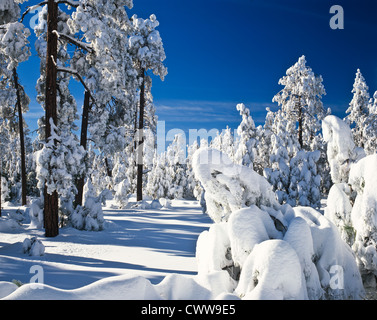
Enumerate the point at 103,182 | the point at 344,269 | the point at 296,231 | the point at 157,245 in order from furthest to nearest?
the point at 103,182 → the point at 157,245 → the point at 344,269 → the point at 296,231

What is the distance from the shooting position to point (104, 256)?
7812 millimetres

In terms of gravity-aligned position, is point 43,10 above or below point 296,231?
above

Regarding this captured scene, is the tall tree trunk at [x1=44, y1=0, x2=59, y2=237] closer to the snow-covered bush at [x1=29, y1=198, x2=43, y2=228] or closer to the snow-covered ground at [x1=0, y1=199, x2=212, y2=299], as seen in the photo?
the snow-covered ground at [x1=0, y1=199, x2=212, y2=299]

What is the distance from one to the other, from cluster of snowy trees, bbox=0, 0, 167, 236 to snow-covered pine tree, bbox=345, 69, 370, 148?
20.5 m

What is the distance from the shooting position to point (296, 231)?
4.11 metres

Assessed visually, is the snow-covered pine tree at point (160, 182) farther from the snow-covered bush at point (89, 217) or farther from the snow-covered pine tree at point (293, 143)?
the snow-covered bush at point (89, 217)

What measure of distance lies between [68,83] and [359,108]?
28.2 metres

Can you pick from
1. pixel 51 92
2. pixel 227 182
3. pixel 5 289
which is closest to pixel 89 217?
pixel 51 92

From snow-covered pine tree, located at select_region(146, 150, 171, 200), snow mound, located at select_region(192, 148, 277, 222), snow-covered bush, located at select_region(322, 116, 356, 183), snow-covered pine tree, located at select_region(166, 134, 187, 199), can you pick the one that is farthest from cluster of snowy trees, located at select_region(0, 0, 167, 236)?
snow-covered pine tree, located at select_region(166, 134, 187, 199)

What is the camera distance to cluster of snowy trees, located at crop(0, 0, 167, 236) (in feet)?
31.9
